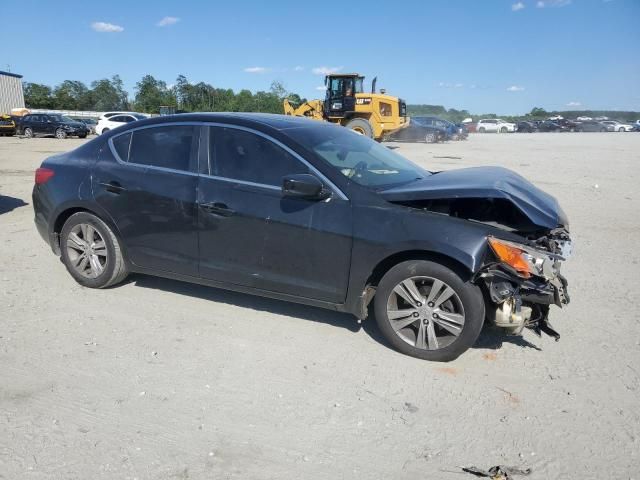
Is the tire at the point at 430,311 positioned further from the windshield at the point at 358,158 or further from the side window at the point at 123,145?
the side window at the point at 123,145

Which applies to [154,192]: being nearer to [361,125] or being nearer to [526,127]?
[361,125]

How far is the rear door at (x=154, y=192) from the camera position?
434 centimetres

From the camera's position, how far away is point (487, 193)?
141 inches

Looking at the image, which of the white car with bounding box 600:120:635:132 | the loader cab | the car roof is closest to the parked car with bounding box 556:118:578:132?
the white car with bounding box 600:120:635:132

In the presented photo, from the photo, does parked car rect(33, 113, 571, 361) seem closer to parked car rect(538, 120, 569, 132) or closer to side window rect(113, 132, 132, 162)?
side window rect(113, 132, 132, 162)

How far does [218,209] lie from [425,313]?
72.7 inches

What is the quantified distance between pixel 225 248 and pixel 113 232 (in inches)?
50.2

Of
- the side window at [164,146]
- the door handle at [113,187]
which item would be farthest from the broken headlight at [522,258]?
the door handle at [113,187]

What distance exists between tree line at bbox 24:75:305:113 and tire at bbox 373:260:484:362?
5530 cm

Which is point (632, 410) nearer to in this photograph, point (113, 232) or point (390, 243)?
point (390, 243)

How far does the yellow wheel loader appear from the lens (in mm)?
23719

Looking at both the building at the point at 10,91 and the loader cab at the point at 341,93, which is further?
→ the building at the point at 10,91

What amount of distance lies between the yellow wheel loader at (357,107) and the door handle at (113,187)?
19.4 meters

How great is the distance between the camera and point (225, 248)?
13.7ft
